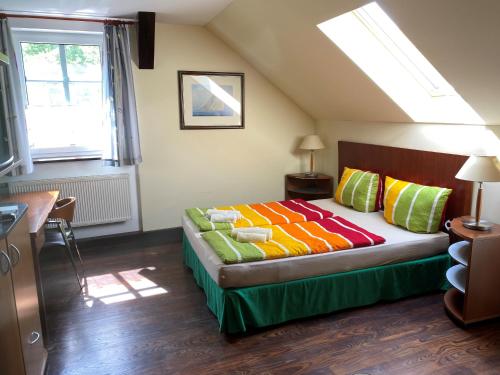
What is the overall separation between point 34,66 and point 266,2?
237 cm

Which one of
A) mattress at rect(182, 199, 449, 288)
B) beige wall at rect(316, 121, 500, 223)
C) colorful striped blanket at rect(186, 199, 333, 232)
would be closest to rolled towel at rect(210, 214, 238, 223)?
colorful striped blanket at rect(186, 199, 333, 232)

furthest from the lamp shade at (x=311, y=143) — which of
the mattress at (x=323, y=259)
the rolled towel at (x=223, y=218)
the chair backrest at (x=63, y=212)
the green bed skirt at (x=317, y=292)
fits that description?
the chair backrest at (x=63, y=212)

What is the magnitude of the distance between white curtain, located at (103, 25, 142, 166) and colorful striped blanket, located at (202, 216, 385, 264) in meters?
1.50

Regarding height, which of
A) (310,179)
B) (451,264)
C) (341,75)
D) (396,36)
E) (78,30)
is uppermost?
(78,30)

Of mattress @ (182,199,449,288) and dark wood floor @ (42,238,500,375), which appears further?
mattress @ (182,199,449,288)

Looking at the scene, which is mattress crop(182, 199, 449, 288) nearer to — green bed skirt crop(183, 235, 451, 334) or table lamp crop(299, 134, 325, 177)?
green bed skirt crop(183, 235, 451, 334)

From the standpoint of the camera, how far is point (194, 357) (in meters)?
2.30

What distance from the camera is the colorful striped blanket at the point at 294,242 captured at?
2.60 m

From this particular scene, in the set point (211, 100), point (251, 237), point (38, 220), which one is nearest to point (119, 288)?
point (38, 220)

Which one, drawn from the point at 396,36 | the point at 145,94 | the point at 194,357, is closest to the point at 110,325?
the point at 194,357

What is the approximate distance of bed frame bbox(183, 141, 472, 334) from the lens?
8.18 ft

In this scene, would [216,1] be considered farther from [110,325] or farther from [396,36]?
[110,325]

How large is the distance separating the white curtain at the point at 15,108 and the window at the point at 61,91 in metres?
0.29

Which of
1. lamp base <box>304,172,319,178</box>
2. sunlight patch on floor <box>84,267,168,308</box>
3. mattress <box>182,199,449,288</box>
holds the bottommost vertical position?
sunlight patch on floor <box>84,267,168,308</box>
